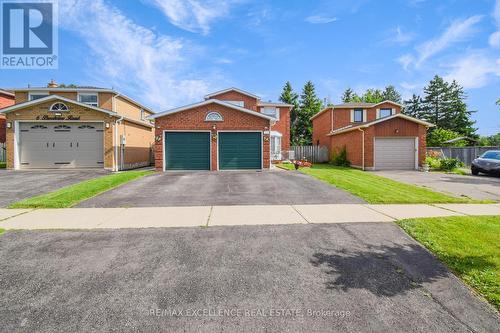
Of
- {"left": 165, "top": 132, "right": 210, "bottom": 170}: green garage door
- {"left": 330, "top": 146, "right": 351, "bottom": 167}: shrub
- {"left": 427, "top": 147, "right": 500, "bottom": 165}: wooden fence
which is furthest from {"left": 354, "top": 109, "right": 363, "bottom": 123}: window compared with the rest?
{"left": 165, "top": 132, "right": 210, "bottom": 170}: green garage door

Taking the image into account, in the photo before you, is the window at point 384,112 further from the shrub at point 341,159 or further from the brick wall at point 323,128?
the shrub at point 341,159

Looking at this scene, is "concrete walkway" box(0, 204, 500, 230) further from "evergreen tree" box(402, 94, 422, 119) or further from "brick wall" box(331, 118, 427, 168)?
"evergreen tree" box(402, 94, 422, 119)

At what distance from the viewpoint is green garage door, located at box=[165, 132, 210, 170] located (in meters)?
15.8

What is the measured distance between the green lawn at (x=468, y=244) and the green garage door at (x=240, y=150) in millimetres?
11139

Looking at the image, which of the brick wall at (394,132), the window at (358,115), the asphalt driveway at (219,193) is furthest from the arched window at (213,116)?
the window at (358,115)

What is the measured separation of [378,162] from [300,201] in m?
13.5

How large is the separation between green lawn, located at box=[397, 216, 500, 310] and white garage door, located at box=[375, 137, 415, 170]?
1333 cm

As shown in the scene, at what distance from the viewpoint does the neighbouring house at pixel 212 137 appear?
15805 mm

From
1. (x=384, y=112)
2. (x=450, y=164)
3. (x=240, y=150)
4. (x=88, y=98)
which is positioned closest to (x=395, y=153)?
(x=450, y=164)

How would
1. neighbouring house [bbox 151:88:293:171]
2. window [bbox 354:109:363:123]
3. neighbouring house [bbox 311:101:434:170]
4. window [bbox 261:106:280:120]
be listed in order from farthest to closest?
window [bbox 354:109:363:123]
window [bbox 261:106:280:120]
neighbouring house [bbox 311:101:434:170]
neighbouring house [bbox 151:88:293:171]

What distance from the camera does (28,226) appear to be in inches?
215

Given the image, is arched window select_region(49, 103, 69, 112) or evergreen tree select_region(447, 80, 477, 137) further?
evergreen tree select_region(447, 80, 477, 137)

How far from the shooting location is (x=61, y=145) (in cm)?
1677

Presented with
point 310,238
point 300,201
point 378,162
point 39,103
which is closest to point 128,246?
point 310,238
